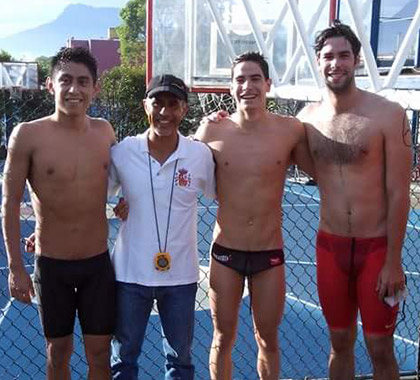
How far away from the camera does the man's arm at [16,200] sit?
3.01 metres

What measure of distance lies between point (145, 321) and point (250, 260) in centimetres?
65

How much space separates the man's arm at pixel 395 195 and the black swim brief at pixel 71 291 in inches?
54.4

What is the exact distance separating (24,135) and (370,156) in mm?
1715

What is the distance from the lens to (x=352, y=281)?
10.9 feet

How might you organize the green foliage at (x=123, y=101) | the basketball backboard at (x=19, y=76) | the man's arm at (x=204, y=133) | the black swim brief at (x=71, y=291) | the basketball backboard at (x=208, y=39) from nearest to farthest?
the black swim brief at (x=71, y=291) → the man's arm at (x=204, y=133) → the basketball backboard at (x=208, y=39) → the basketball backboard at (x=19, y=76) → the green foliage at (x=123, y=101)

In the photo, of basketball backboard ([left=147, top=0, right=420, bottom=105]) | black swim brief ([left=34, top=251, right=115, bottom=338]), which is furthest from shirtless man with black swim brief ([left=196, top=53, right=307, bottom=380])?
basketball backboard ([left=147, top=0, right=420, bottom=105])

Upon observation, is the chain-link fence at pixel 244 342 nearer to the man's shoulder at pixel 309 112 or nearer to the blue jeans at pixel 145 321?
the man's shoulder at pixel 309 112

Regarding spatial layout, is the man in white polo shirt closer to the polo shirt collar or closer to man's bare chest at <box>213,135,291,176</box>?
the polo shirt collar

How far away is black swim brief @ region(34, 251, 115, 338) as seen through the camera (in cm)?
311

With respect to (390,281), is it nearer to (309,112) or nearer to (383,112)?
(383,112)

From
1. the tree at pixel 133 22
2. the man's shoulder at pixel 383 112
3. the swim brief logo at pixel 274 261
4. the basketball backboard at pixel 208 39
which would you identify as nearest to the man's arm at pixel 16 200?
the swim brief logo at pixel 274 261

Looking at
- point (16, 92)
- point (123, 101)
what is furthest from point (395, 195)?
point (123, 101)

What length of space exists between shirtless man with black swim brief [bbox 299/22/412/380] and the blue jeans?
787 millimetres

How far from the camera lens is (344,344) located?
3.36m
